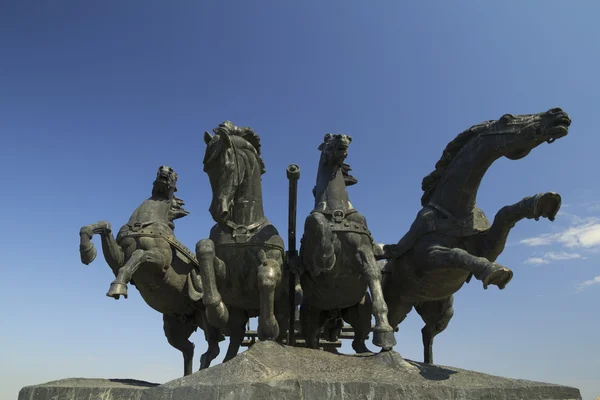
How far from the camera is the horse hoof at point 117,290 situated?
253 inches

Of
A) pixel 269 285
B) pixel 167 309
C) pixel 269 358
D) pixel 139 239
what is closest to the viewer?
pixel 269 358

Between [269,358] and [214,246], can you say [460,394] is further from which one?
[214,246]

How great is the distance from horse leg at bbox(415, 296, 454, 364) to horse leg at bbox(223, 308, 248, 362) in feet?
9.62

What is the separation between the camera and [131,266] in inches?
277

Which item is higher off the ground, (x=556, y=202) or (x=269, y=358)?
(x=556, y=202)

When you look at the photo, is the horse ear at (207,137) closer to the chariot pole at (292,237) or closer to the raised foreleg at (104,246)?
the chariot pole at (292,237)

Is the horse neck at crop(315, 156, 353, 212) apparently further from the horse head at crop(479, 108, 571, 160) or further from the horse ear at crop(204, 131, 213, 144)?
the horse head at crop(479, 108, 571, 160)

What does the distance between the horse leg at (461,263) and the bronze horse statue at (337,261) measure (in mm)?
685

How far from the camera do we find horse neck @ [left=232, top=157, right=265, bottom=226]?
20.6ft

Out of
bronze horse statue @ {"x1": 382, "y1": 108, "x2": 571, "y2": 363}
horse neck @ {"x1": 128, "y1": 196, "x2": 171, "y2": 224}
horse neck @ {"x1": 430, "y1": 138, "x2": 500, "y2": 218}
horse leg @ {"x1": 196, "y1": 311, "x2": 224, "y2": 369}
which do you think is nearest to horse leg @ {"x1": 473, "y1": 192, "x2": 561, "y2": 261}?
bronze horse statue @ {"x1": 382, "y1": 108, "x2": 571, "y2": 363}

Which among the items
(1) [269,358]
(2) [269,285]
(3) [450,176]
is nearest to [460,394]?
(1) [269,358]

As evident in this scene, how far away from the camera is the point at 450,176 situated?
271 inches

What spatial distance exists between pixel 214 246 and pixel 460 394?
315 centimetres

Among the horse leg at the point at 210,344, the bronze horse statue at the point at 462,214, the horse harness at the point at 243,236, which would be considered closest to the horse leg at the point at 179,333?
the horse leg at the point at 210,344
